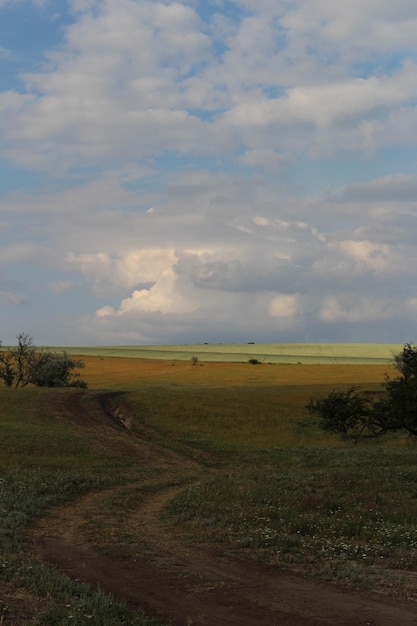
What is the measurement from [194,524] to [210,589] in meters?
8.13

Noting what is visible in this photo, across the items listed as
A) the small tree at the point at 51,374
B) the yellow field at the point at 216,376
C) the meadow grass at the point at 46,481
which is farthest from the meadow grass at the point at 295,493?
the yellow field at the point at 216,376

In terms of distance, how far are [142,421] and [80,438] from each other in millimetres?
10327

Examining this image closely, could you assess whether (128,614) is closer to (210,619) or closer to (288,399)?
(210,619)

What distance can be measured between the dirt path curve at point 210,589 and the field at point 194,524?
5cm

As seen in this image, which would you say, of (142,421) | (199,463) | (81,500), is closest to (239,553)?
(81,500)

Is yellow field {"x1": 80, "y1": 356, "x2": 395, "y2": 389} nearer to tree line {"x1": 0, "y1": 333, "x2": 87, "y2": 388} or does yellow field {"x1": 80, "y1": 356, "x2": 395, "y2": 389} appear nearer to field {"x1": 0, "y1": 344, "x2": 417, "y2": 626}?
tree line {"x1": 0, "y1": 333, "x2": 87, "y2": 388}

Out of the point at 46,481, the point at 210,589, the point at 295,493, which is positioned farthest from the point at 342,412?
the point at 210,589

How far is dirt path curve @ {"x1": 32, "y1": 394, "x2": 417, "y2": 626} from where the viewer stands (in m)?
12.0

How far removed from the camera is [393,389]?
136ft

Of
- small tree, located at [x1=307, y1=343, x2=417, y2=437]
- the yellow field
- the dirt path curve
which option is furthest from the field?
the yellow field

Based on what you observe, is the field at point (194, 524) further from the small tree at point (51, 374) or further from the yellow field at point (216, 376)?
the yellow field at point (216, 376)

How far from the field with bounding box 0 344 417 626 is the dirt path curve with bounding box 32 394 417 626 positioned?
0.05 metres

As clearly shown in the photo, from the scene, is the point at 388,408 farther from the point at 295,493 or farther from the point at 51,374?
the point at 51,374

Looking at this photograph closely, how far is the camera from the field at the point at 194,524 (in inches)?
499
